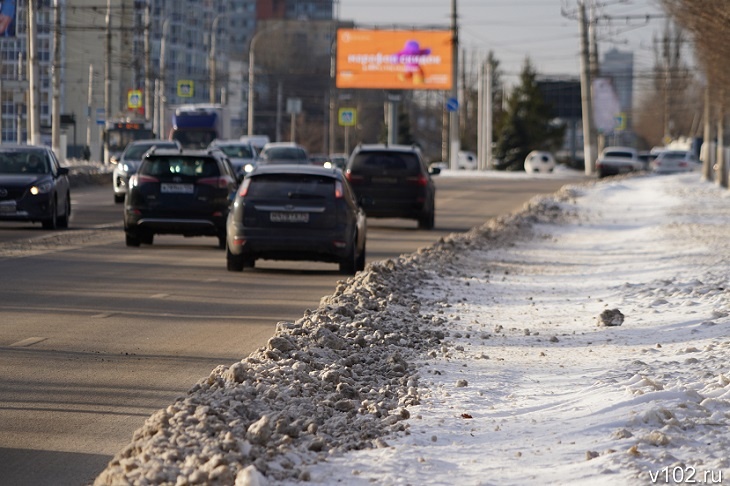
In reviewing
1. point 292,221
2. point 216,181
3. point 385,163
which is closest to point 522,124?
point 385,163

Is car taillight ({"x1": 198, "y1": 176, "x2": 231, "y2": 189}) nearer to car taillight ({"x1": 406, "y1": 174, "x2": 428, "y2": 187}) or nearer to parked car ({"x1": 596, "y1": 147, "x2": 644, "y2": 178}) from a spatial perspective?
car taillight ({"x1": 406, "y1": 174, "x2": 428, "y2": 187})

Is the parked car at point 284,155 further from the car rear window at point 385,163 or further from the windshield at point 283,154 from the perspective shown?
the car rear window at point 385,163

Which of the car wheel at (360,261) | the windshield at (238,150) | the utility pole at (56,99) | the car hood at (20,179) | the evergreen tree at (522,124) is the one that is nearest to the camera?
the car wheel at (360,261)

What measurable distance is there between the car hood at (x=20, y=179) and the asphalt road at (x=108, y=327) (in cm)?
89

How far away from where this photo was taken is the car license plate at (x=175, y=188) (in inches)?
886

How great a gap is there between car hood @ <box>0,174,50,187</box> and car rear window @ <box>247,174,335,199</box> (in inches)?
323

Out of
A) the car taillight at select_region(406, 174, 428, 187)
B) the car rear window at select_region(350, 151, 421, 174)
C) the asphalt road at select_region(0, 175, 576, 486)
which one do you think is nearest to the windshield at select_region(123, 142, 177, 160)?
the car rear window at select_region(350, 151, 421, 174)

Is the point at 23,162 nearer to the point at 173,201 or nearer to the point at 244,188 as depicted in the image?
the point at 173,201

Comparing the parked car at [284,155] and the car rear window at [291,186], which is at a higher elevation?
the parked car at [284,155]

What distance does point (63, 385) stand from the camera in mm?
9453

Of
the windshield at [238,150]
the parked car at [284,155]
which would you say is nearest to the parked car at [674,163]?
the parked car at [284,155]

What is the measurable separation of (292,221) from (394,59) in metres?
61.9

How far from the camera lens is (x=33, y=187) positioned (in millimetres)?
25906

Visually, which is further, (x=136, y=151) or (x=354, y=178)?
(x=136, y=151)
